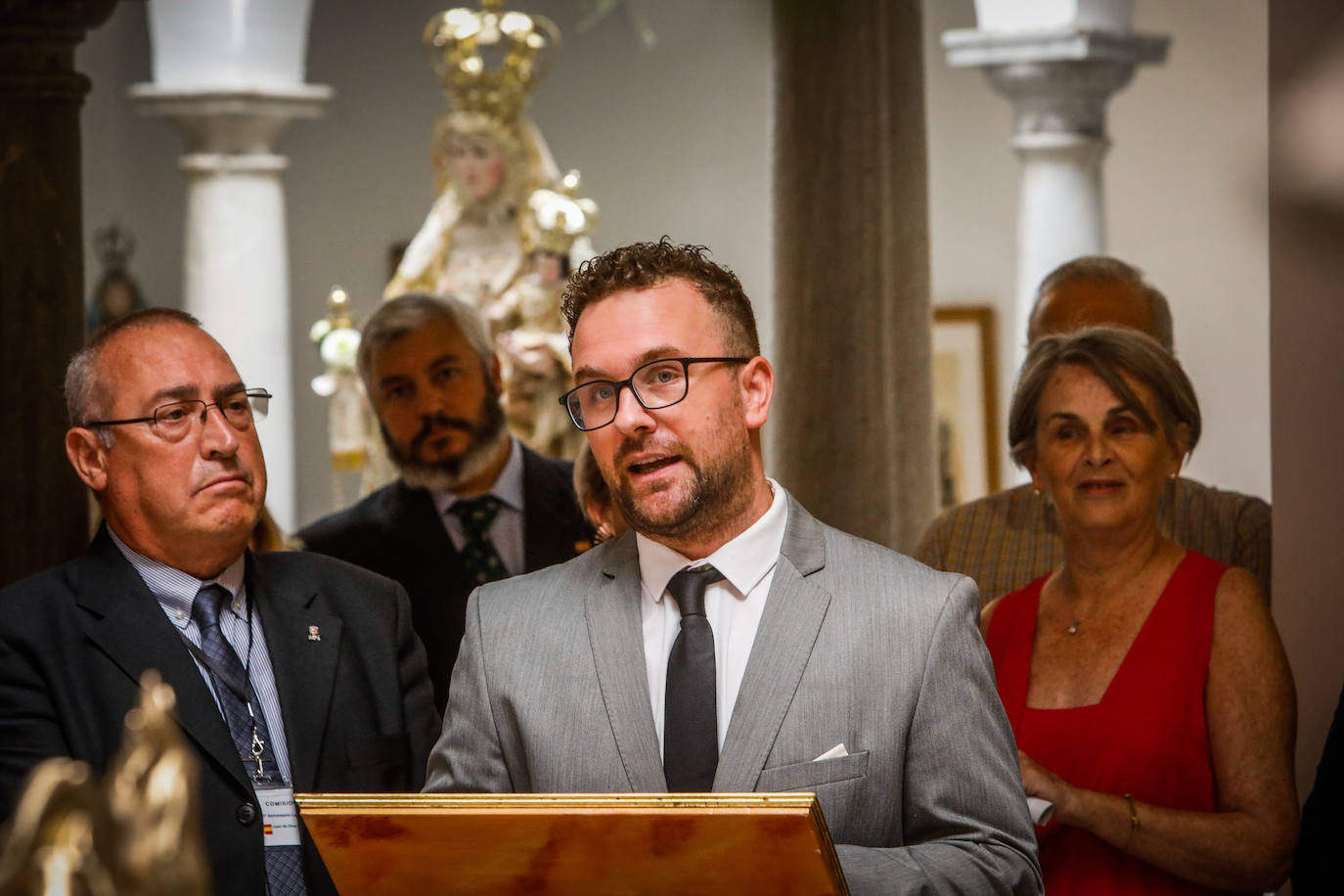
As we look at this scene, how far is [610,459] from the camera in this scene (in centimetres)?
234

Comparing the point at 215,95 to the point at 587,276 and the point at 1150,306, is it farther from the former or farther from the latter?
the point at 587,276

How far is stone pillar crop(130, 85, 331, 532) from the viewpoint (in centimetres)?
803

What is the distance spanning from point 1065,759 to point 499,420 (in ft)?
7.12

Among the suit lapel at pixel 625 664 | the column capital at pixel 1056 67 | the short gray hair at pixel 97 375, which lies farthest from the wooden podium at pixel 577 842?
the column capital at pixel 1056 67

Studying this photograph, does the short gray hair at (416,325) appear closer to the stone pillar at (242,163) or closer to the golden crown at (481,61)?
the stone pillar at (242,163)

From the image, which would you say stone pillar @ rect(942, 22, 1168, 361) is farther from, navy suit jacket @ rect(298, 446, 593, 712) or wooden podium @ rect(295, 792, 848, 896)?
wooden podium @ rect(295, 792, 848, 896)

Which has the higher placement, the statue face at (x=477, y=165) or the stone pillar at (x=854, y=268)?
the statue face at (x=477, y=165)

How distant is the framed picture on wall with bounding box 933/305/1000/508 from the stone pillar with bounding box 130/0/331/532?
314 cm

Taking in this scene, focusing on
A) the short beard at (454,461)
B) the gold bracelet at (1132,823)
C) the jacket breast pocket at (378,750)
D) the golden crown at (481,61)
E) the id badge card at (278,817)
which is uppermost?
the golden crown at (481,61)

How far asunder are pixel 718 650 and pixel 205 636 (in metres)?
0.97

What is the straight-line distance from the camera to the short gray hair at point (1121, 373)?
316 cm

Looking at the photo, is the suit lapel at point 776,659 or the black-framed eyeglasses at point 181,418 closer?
the suit lapel at point 776,659

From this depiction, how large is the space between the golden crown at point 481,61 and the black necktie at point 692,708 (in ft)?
20.0

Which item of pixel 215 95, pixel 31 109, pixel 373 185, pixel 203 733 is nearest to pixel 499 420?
pixel 31 109
